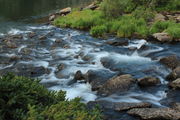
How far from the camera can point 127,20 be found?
26188 mm

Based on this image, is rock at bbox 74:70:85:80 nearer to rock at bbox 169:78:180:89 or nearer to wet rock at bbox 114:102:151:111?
wet rock at bbox 114:102:151:111

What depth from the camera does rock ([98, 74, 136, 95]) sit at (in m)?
12.8

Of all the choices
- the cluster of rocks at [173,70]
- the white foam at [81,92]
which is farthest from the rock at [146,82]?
the white foam at [81,92]

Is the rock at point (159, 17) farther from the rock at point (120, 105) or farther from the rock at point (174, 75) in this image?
the rock at point (120, 105)

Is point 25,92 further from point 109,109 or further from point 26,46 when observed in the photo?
point 26,46

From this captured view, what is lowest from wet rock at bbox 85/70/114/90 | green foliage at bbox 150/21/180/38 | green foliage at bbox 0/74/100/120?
wet rock at bbox 85/70/114/90

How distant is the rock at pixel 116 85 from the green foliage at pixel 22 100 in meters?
5.99

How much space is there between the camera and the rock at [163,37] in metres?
21.9

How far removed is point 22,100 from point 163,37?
17.6 meters

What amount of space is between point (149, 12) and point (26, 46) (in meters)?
13.0

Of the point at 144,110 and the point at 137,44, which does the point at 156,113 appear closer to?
the point at 144,110

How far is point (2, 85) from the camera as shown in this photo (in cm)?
627

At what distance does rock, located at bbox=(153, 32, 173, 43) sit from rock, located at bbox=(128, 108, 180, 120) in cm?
1224

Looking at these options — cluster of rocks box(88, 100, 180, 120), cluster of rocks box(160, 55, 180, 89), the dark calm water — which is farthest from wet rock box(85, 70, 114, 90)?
the dark calm water
